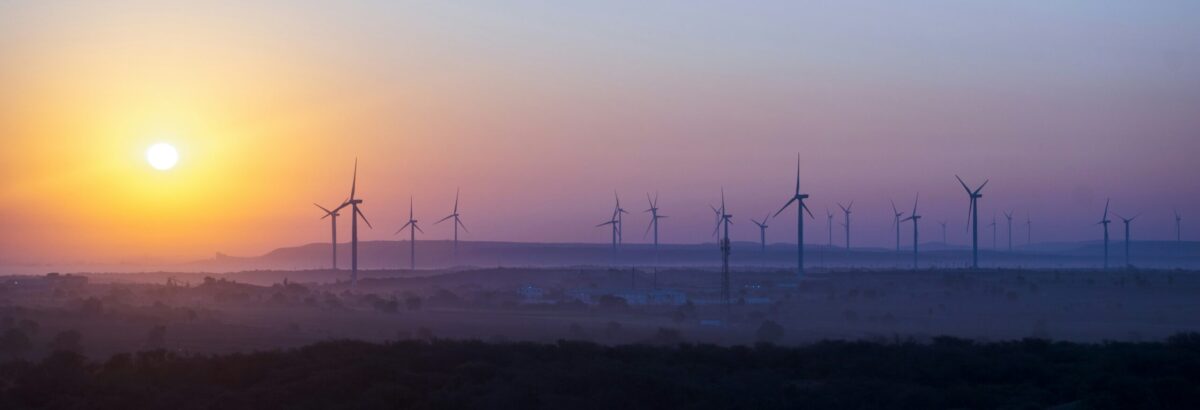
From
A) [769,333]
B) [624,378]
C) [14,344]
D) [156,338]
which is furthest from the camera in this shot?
[769,333]

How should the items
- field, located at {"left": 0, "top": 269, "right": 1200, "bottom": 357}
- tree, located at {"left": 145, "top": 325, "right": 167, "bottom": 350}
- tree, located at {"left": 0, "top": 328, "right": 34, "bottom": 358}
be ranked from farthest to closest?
field, located at {"left": 0, "top": 269, "right": 1200, "bottom": 357} < tree, located at {"left": 145, "top": 325, "right": 167, "bottom": 350} < tree, located at {"left": 0, "top": 328, "right": 34, "bottom": 358}

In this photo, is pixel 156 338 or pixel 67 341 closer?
pixel 67 341

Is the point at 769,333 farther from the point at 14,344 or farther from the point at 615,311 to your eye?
the point at 14,344

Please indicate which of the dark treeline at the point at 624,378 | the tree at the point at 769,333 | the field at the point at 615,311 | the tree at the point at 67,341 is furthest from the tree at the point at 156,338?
the tree at the point at 769,333

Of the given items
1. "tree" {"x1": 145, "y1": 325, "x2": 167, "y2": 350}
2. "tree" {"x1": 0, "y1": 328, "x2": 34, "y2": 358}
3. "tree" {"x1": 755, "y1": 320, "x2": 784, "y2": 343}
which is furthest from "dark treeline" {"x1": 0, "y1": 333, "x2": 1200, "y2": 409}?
"tree" {"x1": 755, "y1": 320, "x2": 784, "y2": 343}

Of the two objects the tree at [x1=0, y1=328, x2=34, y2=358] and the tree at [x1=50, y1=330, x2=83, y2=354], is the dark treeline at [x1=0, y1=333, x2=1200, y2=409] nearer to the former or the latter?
the tree at [x1=50, y1=330, x2=83, y2=354]

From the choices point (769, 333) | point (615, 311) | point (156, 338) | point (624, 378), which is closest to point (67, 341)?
point (156, 338)

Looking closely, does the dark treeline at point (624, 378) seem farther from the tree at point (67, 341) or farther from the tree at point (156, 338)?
the tree at point (156, 338)

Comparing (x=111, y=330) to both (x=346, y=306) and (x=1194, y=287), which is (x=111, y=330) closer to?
(x=346, y=306)
